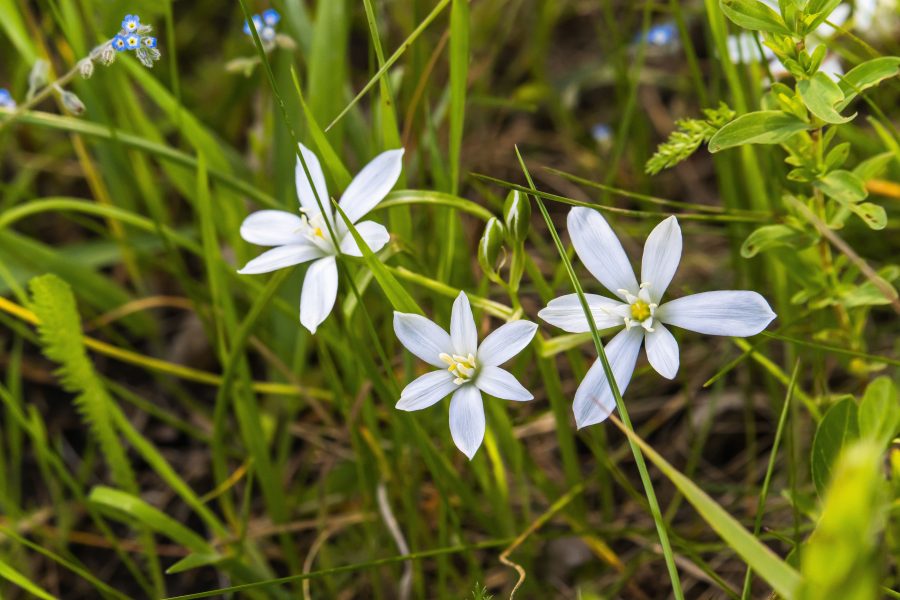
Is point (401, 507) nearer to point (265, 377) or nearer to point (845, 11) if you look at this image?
point (265, 377)

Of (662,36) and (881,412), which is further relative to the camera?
(662,36)

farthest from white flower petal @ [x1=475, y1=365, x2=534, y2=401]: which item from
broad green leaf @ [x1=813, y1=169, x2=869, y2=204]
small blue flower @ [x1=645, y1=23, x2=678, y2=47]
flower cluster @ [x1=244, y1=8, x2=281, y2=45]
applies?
small blue flower @ [x1=645, y1=23, x2=678, y2=47]

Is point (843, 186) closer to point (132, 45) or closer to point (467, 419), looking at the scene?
point (467, 419)

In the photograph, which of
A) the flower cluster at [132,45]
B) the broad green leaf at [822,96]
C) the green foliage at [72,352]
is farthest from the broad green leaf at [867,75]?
the green foliage at [72,352]

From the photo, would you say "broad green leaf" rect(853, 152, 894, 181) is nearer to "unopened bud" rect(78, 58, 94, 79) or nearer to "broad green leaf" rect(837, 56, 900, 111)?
"broad green leaf" rect(837, 56, 900, 111)

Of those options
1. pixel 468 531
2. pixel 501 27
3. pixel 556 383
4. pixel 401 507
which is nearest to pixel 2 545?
pixel 401 507

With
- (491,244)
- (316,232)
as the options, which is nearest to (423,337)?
(491,244)

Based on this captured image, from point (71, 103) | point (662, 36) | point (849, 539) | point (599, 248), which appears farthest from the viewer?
point (662, 36)
